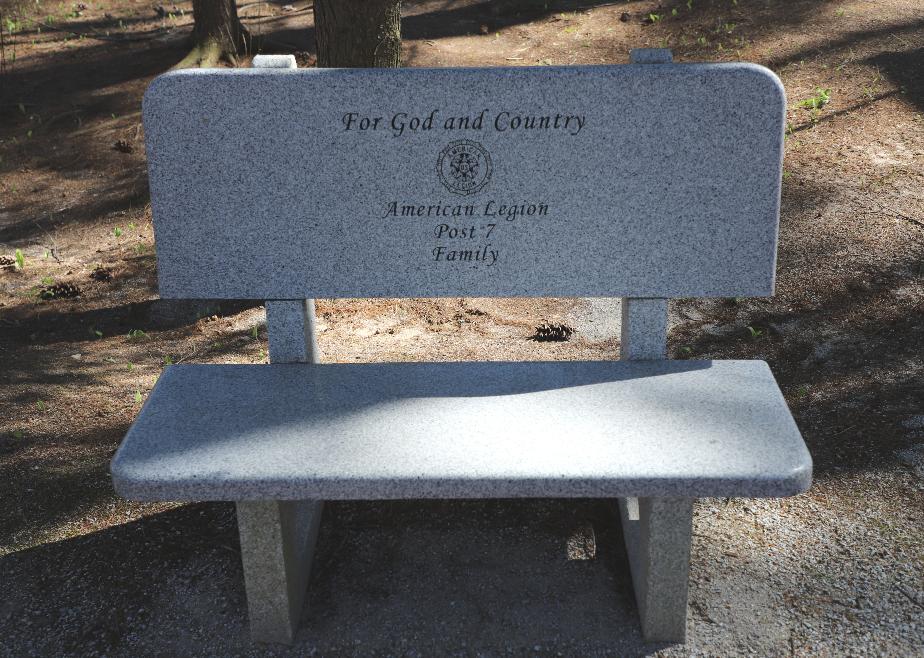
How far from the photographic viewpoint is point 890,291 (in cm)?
466

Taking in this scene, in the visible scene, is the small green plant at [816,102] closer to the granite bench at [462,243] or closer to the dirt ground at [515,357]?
the dirt ground at [515,357]

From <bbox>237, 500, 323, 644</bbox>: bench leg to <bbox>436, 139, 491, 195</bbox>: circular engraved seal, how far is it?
3.95 feet

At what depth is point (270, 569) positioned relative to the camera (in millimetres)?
2887

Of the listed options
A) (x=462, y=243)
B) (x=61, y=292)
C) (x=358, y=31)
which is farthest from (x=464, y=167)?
(x=61, y=292)

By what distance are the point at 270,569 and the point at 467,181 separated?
1.42 metres

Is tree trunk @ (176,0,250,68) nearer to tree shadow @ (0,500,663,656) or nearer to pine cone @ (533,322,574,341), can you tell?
pine cone @ (533,322,574,341)

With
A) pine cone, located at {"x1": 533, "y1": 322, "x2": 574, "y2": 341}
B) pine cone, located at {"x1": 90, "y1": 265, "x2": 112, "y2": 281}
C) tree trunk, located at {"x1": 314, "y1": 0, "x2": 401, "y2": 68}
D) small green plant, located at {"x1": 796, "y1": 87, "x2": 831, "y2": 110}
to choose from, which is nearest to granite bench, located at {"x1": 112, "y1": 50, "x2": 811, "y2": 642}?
pine cone, located at {"x1": 533, "y1": 322, "x2": 574, "y2": 341}

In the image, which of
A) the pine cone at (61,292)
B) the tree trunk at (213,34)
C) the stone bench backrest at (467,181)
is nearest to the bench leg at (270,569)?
the stone bench backrest at (467,181)

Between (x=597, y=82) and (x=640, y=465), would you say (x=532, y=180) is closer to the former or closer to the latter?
(x=597, y=82)

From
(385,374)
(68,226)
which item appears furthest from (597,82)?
(68,226)

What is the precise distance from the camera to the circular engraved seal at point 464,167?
3.13 m

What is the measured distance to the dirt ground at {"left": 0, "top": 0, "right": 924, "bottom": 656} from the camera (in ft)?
9.93

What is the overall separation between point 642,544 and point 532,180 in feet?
4.10

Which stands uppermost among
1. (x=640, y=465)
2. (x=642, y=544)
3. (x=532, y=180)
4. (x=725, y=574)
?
(x=532, y=180)
